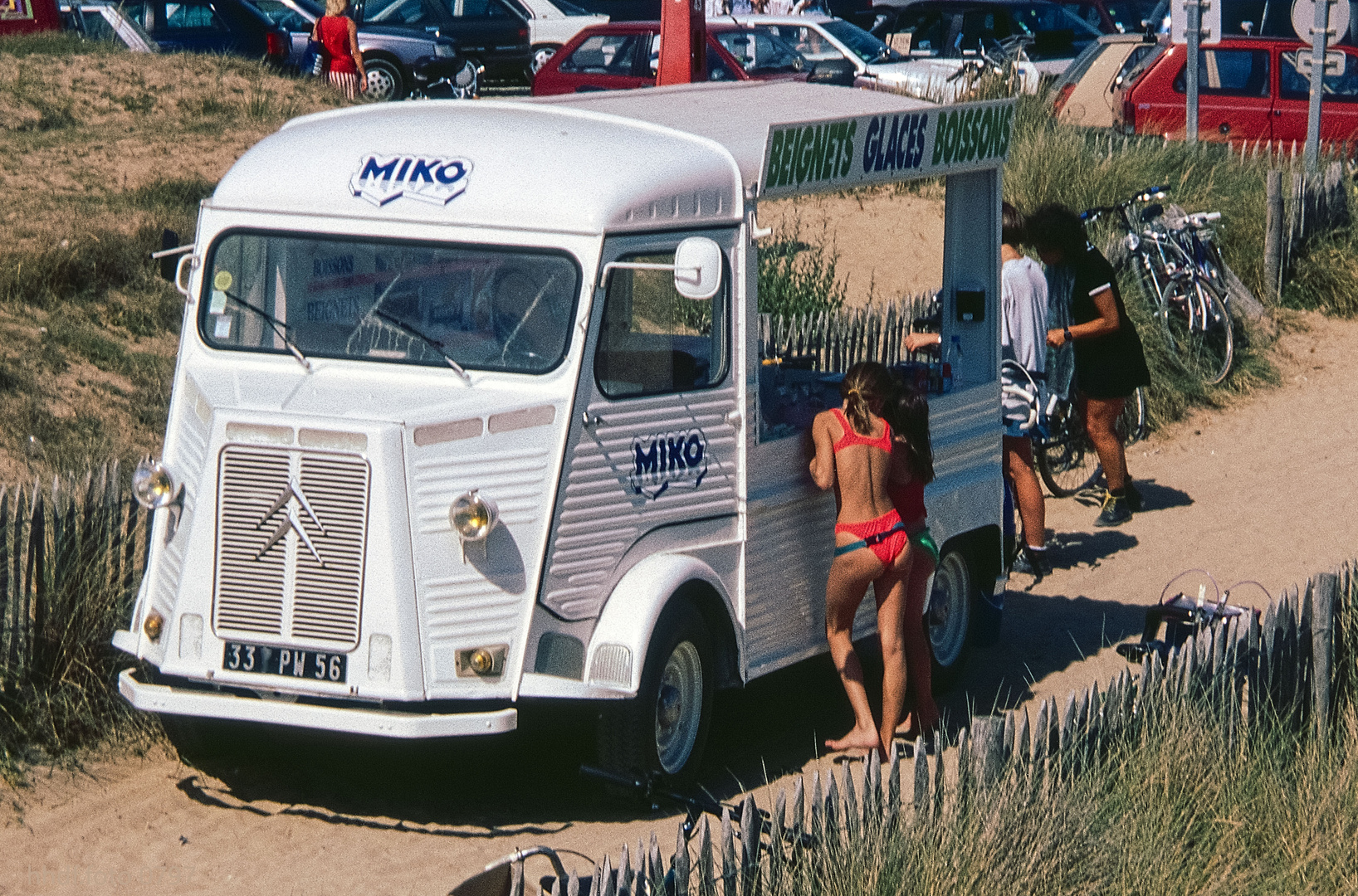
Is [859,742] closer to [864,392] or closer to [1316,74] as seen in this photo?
[864,392]

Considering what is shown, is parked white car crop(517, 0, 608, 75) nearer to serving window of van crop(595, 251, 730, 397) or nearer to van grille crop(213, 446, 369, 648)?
serving window of van crop(595, 251, 730, 397)

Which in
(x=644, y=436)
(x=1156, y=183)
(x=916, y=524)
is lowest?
(x=916, y=524)

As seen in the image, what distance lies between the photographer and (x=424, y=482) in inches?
231

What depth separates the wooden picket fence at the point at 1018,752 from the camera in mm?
4809

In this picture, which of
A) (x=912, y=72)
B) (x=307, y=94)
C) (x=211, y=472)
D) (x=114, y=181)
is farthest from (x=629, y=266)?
(x=912, y=72)

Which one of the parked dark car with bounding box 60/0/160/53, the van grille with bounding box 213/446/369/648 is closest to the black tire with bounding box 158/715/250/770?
the van grille with bounding box 213/446/369/648

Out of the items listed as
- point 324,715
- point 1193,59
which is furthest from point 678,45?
point 1193,59

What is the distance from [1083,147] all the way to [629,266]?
408 inches

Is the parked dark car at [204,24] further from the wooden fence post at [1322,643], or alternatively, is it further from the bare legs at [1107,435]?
the wooden fence post at [1322,643]

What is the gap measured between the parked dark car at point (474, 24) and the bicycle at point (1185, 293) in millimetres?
13513

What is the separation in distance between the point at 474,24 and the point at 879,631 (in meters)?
19.9

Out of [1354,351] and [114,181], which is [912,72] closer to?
[1354,351]

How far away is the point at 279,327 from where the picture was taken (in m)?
6.48

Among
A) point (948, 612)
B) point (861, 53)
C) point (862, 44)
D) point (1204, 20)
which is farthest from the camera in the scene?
point (862, 44)
